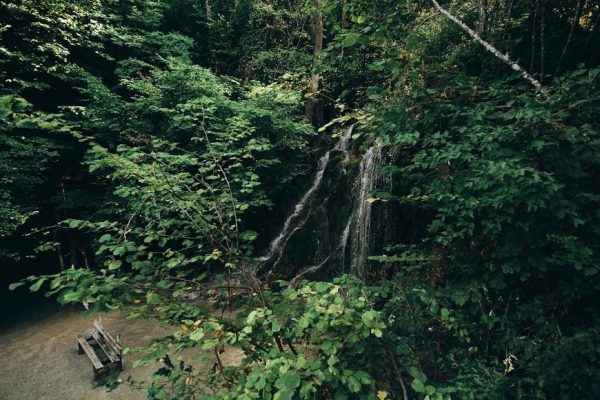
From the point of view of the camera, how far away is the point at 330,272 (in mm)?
9219

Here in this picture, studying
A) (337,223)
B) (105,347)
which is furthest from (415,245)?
(105,347)

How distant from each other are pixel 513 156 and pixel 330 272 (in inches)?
274

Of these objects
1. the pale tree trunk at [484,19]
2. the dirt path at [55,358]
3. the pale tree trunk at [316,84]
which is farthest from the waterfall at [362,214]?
the dirt path at [55,358]

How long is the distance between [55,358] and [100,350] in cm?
89

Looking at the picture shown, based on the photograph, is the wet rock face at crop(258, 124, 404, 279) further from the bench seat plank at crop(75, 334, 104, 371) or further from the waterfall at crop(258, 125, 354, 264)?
the bench seat plank at crop(75, 334, 104, 371)

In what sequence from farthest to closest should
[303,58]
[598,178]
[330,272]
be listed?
[303,58], [330,272], [598,178]

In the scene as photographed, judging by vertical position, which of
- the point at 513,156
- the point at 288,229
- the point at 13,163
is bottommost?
the point at 288,229

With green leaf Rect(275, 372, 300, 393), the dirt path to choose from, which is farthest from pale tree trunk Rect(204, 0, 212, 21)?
green leaf Rect(275, 372, 300, 393)

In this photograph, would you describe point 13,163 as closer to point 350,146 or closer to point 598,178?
point 350,146

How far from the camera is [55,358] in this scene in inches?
272

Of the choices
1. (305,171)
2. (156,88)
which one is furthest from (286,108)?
(156,88)

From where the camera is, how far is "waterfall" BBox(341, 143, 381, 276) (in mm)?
7316

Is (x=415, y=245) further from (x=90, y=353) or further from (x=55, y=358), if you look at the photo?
(x=55, y=358)

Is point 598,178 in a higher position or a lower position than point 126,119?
lower
